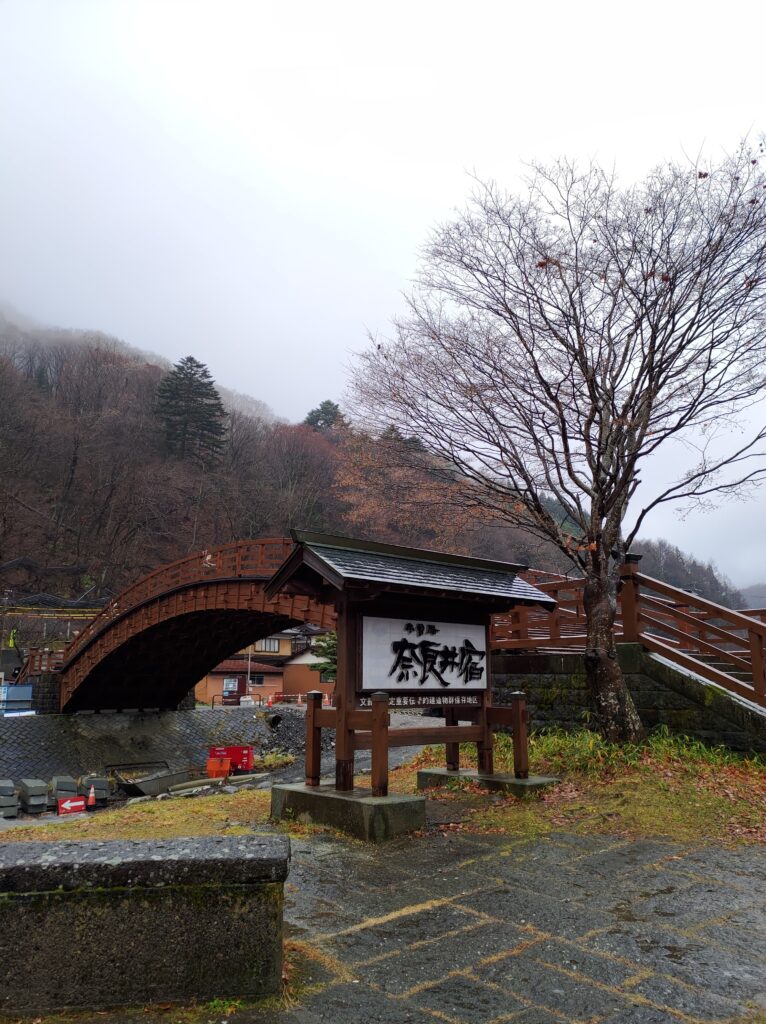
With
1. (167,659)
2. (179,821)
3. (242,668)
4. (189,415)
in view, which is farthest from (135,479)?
(179,821)

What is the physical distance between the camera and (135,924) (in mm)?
3145

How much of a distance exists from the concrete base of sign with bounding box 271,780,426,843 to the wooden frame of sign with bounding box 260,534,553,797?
286mm

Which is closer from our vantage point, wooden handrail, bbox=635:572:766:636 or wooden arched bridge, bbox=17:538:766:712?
wooden handrail, bbox=635:572:766:636

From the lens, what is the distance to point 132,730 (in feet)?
94.6

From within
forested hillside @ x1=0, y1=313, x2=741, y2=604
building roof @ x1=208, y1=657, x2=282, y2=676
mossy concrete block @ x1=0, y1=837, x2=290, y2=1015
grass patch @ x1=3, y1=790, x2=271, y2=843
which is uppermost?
forested hillside @ x1=0, y1=313, x2=741, y2=604

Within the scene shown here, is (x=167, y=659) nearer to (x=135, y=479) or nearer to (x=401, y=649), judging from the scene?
(x=401, y=649)

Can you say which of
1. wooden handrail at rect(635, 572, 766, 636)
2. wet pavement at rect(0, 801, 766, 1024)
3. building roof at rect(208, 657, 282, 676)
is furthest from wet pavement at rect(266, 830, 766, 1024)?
building roof at rect(208, 657, 282, 676)

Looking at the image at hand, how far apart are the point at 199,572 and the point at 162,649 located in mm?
6416

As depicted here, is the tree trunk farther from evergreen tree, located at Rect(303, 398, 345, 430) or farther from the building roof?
evergreen tree, located at Rect(303, 398, 345, 430)

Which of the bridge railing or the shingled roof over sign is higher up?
the bridge railing

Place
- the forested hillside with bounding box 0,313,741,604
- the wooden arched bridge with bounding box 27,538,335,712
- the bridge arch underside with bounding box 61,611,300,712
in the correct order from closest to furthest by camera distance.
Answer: the wooden arched bridge with bounding box 27,538,335,712 → the bridge arch underside with bounding box 61,611,300,712 → the forested hillside with bounding box 0,313,741,604

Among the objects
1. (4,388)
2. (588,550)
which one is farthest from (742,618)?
(4,388)

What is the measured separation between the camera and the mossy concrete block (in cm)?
304

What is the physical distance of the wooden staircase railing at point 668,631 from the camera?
10508 millimetres
